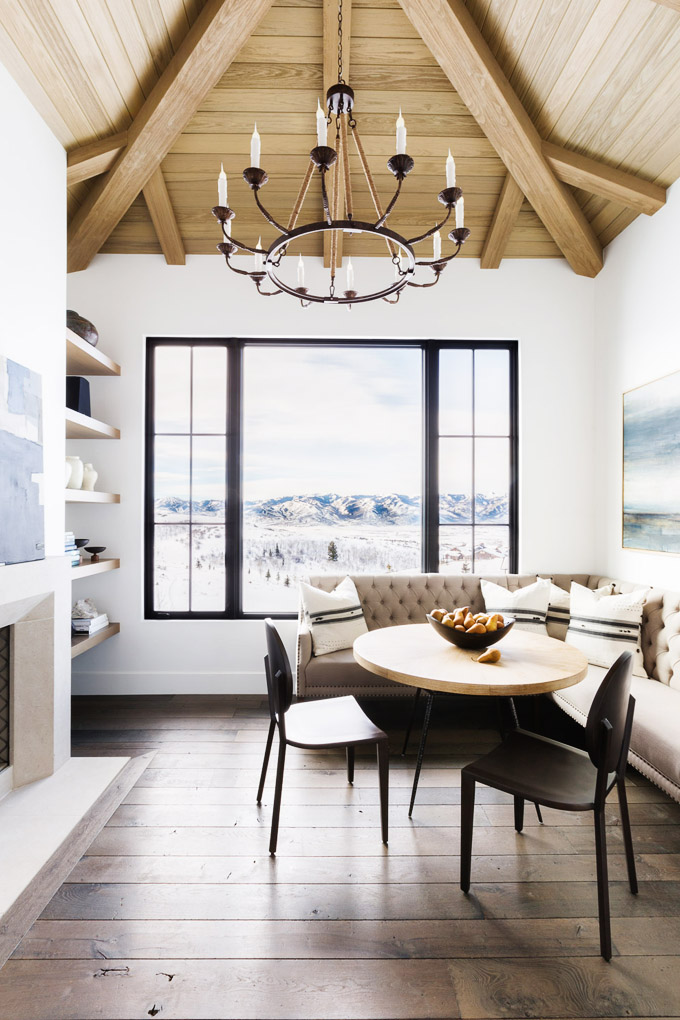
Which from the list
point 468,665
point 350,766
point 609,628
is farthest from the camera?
point 609,628

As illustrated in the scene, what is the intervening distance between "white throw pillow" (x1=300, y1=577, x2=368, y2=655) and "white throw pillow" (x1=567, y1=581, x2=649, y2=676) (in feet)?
3.97

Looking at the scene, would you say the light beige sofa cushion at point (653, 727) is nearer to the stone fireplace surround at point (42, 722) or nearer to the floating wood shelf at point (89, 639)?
the stone fireplace surround at point (42, 722)

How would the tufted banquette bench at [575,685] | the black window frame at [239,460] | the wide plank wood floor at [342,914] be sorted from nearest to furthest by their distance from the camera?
the wide plank wood floor at [342,914] < the tufted banquette bench at [575,685] < the black window frame at [239,460]

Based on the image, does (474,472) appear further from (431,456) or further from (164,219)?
(164,219)

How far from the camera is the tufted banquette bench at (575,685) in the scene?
215 centimetres

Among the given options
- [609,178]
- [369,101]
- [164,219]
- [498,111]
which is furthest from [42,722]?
[609,178]

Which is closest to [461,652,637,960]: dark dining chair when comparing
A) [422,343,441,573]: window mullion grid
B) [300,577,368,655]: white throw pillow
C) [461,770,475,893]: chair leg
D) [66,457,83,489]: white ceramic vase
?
[461,770,475,893]: chair leg

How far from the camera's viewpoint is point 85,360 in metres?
3.44

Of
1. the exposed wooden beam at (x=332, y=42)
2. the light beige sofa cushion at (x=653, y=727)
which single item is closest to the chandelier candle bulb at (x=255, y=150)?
the exposed wooden beam at (x=332, y=42)

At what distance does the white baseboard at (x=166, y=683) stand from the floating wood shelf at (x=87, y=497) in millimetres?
1216

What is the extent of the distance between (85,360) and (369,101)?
222cm

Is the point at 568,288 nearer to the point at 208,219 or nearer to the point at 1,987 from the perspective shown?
the point at 208,219

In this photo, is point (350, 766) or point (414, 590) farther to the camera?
point (414, 590)

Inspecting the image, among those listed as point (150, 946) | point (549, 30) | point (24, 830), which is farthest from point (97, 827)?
point (549, 30)
